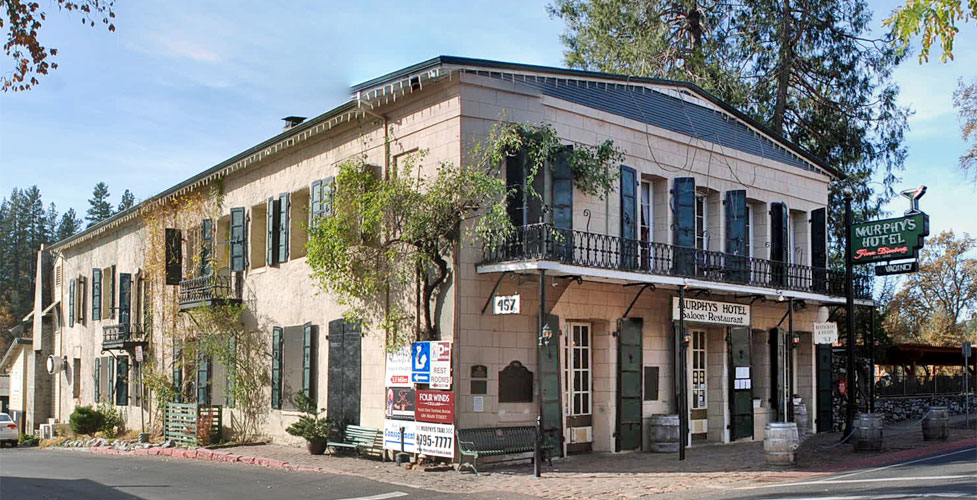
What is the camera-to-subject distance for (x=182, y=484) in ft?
47.5

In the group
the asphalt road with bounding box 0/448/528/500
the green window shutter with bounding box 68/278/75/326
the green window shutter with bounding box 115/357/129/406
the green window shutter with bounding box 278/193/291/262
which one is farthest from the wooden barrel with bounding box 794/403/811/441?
the green window shutter with bounding box 68/278/75/326

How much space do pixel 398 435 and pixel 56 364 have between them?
22.3 meters

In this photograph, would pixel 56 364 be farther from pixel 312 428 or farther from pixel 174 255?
pixel 312 428

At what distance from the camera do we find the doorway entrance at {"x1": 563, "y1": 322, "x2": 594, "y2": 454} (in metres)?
16.9

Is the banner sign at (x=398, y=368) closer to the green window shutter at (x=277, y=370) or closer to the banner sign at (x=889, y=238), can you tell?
the green window shutter at (x=277, y=370)

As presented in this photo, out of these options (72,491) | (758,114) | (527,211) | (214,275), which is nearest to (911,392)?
(758,114)

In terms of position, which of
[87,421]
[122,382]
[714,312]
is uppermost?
[714,312]

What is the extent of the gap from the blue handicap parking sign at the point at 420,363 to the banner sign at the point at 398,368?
196 mm

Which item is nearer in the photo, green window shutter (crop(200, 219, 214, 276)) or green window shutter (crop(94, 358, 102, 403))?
green window shutter (crop(200, 219, 214, 276))

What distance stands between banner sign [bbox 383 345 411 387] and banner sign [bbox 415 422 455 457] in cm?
93

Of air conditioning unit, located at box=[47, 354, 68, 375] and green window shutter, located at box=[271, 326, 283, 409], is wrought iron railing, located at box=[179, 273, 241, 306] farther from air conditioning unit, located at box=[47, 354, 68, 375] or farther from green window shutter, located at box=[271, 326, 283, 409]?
air conditioning unit, located at box=[47, 354, 68, 375]

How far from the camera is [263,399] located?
20766mm

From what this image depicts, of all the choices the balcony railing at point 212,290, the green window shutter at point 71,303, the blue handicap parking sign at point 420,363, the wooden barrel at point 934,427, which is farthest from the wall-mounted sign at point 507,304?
the green window shutter at point 71,303

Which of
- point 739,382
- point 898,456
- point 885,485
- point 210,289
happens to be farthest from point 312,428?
point 898,456
